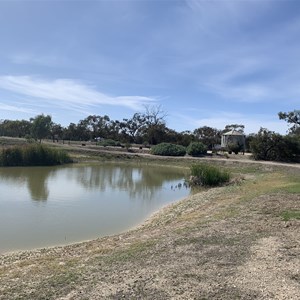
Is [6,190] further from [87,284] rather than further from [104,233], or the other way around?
[87,284]

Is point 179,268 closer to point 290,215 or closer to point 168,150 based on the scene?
point 290,215

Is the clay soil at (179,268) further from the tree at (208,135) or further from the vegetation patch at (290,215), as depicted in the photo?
the tree at (208,135)

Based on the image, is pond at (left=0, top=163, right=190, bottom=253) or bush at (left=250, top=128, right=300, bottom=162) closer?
pond at (left=0, top=163, right=190, bottom=253)

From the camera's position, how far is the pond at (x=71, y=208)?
11.8 metres

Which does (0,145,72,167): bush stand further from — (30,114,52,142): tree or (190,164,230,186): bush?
(30,114,52,142): tree

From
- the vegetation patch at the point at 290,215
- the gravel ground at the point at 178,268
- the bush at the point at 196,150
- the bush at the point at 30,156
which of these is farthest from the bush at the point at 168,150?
the gravel ground at the point at 178,268

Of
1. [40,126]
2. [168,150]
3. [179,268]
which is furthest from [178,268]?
[40,126]

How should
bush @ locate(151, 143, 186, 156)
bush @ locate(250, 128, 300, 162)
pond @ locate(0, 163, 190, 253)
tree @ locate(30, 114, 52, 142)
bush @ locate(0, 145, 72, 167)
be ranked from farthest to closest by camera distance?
1. tree @ locate(30, 114, 52, 142)
2. bush @ locate(151, 143, 186, 156)
3. bush @ locate(250, 128, 300, 162)
4. bush @ locate(0, 145, 72, 167)
5. pond @ locate(0, 163, 190, 253)

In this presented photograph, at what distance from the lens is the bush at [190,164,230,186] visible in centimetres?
2455

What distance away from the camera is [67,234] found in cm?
1199

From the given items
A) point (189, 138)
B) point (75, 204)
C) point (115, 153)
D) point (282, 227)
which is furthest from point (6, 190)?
point (189, 138)

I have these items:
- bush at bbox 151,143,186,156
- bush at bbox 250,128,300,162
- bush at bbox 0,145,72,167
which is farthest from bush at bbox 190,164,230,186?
bush at bbox 151,143,186,156

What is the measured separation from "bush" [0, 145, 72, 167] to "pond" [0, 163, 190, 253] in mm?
12799

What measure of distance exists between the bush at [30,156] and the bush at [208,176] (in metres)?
22.1
